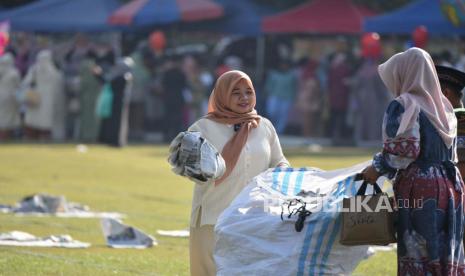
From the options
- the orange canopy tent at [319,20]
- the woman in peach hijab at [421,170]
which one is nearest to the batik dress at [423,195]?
the woman in peach hijab at [421,170]

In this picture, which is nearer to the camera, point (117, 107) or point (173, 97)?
point (117, 107)

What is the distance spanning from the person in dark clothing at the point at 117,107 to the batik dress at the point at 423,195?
707 inches

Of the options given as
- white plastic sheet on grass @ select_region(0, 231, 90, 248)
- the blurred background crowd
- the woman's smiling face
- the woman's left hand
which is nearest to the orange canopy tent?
the blurred background crowd

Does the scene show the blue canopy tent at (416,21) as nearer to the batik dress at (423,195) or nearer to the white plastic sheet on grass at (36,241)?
the white plastic sheet on grass at (36,241)

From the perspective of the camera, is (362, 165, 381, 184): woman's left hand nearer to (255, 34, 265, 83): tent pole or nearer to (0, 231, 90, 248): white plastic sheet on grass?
(0, 231, 90, 248): white plastic sheet on grass

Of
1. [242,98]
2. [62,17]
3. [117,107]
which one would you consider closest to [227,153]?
[242,98]

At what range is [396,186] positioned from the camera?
6.71 m

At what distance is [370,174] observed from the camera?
21.6 ft

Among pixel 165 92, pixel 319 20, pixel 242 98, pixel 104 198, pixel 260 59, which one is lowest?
pixel 104 198

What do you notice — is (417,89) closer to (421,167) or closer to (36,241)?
(421,167)

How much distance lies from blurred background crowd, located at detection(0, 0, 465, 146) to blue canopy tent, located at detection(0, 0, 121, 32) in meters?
0.03

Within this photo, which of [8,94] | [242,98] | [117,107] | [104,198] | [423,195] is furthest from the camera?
[8,94]

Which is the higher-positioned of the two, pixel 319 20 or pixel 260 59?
pixel 319 20

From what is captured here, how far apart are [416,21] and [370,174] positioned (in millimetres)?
18963
